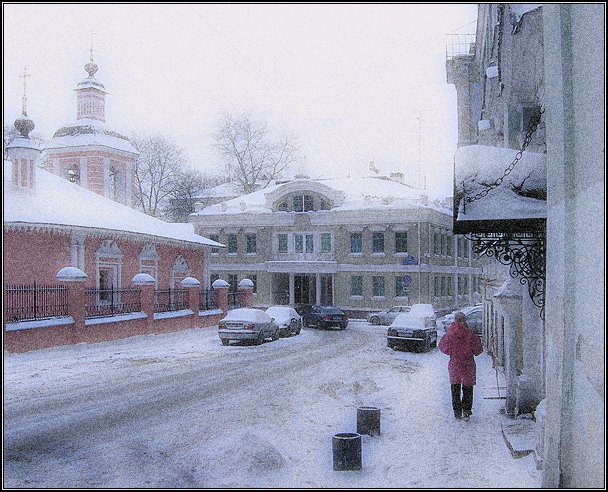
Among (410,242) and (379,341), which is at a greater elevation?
(410,242)

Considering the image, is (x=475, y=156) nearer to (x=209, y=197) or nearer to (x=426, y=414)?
(x=426, y=414)

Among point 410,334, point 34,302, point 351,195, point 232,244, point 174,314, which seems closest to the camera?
point 34,302

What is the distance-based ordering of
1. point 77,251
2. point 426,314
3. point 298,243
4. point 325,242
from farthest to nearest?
point 298,243 < point 325,242 < point 77,251 < point 426,314

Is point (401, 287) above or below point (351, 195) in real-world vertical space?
below

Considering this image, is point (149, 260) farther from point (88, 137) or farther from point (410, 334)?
point (410, 334)

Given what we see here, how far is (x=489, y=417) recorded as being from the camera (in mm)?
10609

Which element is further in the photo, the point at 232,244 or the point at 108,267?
the point at 232,244

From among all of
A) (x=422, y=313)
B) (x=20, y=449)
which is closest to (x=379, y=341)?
(x=422, y=313)

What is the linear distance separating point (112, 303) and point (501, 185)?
58.0ft

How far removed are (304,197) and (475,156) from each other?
33683mm

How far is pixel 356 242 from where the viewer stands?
4041 cm

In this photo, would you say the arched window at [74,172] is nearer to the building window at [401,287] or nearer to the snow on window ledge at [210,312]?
the snow on window ledge at [210,312]

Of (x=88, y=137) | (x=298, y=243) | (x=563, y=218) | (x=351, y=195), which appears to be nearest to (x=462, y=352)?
(x=563, y=218)

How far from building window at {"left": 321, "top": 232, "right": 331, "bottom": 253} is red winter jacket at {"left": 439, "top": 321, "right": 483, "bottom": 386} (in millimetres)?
30792
